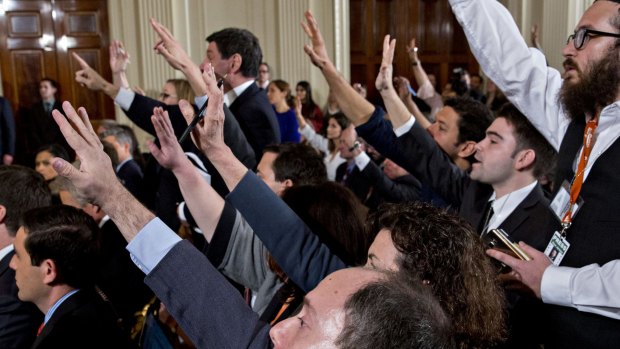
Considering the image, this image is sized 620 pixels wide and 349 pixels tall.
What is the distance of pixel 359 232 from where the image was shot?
1671 millimetres

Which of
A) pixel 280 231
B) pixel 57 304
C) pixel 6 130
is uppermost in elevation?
pixel 280 231

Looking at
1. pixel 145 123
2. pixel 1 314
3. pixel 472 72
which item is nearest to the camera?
pixel 1 314

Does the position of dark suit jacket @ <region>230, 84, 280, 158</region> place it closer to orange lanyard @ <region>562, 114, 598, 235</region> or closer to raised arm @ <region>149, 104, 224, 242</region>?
raised arm @ <region>149, 104, 224, 242</region>

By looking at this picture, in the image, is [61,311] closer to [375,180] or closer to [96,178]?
[96,178]

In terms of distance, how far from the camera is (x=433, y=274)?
1189 millimetres

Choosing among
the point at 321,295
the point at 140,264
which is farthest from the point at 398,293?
the point at 140,264

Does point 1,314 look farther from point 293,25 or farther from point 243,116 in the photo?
point 293,25

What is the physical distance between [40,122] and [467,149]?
17.9 feet

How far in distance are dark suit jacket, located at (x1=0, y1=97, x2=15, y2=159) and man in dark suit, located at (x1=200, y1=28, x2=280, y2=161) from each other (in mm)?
3898

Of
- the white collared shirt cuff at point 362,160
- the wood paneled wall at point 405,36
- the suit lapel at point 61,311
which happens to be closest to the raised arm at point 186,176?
the suit lapel at point 61,311

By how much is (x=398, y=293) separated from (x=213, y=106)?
803 mm

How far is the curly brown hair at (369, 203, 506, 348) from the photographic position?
1127 mm

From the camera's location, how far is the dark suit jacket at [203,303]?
3.79 ft

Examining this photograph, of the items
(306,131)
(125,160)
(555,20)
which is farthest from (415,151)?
(555,20)
